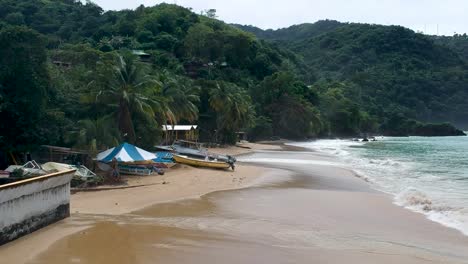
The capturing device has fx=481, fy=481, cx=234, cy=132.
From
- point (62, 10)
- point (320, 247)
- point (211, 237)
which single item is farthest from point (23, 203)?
point (62, 10)

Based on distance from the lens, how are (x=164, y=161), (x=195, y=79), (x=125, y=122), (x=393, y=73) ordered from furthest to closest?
(x=393, y=73) → (x=195, y=79) → (x=164, y=161) → (x=125, y=122)

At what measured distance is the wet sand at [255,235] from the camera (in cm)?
969

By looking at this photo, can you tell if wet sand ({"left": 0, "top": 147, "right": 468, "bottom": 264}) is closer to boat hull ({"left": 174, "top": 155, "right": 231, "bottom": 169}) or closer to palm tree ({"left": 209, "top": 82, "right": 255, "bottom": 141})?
boat hull ({"left": 174, "top": 155, "right": 231, "bottom": 169})

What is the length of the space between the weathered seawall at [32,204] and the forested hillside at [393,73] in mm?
107699

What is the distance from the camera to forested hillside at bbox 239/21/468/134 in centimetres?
13100

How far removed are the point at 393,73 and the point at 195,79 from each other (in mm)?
91876

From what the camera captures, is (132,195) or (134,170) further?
(134,170)

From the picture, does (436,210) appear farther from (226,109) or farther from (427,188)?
(226,109)

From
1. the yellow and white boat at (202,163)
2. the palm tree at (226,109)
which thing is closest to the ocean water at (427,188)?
the yellow and white boat at (202,163)

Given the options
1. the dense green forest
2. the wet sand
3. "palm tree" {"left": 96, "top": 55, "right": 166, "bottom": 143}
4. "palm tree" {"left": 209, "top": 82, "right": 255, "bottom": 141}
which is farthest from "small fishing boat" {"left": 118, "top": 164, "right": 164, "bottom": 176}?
"palm tree" {"left": 209, "top": 82, "right": 255, "bottom": 141}

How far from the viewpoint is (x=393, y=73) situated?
149 metres

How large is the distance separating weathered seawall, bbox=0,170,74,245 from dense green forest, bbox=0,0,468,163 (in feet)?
29.7

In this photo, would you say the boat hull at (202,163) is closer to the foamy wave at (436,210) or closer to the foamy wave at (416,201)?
the foamy wave at (436,210)

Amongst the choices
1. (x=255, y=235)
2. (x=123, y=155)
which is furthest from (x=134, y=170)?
(x=255, y=235)
